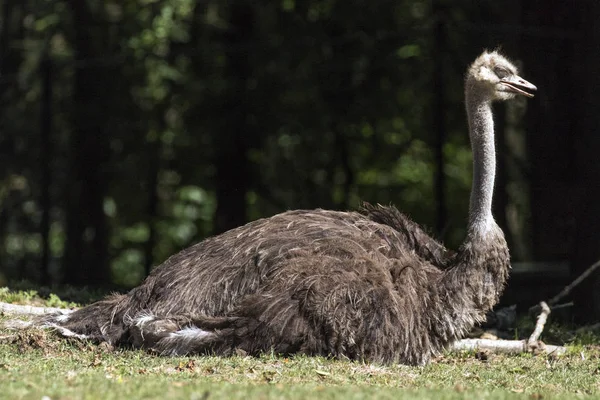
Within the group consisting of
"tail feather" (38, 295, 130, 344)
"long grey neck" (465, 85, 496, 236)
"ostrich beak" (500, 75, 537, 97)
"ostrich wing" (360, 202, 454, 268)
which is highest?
"ostrich beak" (500, 75, 537, 97)

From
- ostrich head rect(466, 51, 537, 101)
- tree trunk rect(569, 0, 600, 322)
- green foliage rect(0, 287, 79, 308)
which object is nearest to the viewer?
ostrich head rect(466, 51, 537, 101)

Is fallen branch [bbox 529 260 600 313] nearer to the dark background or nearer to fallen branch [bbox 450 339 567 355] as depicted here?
fallen branch [bbox 450 339 567 355]

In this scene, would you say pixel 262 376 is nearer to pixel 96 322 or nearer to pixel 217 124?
pixel 96 322

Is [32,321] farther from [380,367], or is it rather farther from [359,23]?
[359,23]

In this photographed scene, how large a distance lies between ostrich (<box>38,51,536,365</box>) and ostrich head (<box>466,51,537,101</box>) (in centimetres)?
20

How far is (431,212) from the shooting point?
1298 cm

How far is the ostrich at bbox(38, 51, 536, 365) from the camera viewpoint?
22.7ft

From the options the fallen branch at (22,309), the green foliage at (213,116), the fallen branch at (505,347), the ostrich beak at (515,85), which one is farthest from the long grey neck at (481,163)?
the green foliage at (213,116)

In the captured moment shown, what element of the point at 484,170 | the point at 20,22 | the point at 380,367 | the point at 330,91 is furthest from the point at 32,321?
the point at 20,22

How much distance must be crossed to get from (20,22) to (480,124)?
7.85 metres

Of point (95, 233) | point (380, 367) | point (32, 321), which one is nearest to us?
point (380, 367)

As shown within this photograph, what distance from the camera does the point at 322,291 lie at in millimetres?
6949

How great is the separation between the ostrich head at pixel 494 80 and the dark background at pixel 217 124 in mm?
3161

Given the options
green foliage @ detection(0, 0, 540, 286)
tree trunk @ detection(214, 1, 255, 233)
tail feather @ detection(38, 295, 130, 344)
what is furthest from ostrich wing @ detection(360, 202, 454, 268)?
tree trunk @ detection(214, 1, 255, 233)
